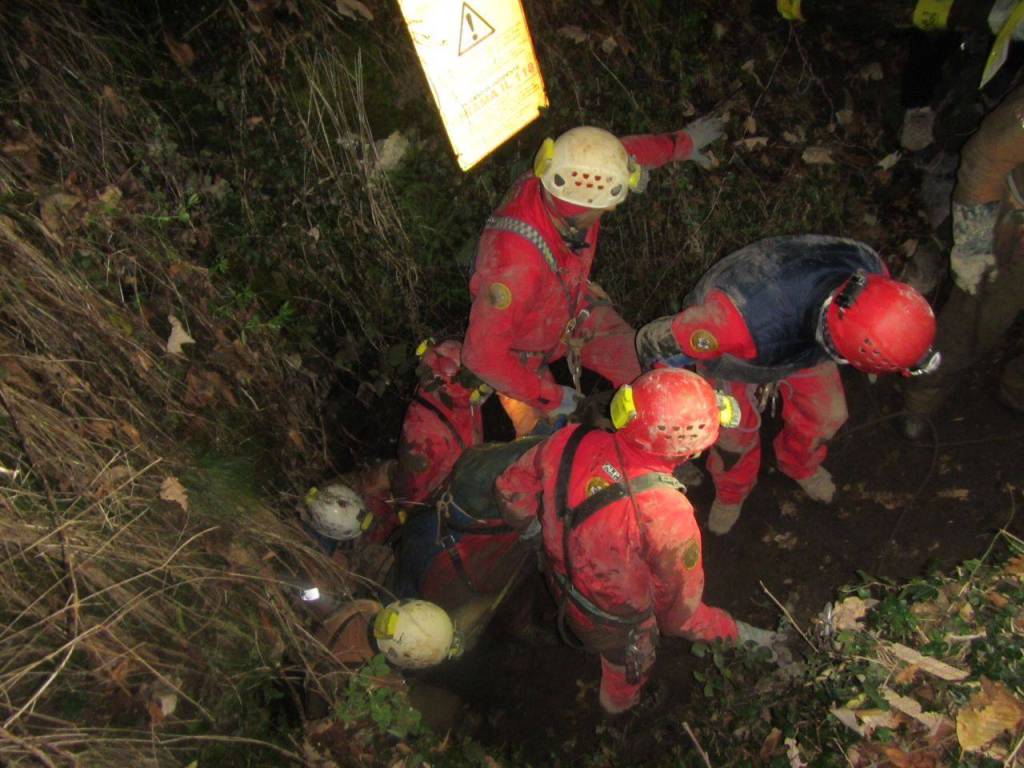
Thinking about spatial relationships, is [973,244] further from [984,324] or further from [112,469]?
[112,469]

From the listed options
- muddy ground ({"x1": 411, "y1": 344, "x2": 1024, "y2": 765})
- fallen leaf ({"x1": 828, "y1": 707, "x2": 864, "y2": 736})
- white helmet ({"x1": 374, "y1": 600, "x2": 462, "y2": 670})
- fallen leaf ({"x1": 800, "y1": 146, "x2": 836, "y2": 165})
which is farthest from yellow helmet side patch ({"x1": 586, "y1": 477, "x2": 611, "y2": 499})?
fallen leaf ({"x1": 800, "y1": 146, "x2": 836, "y2": 165})

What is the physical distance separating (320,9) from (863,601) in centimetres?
420

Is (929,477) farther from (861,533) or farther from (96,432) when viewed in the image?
(96,432)

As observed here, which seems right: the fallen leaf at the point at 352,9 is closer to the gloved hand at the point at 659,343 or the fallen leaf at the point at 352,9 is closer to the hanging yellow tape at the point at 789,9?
the gloved hand at the point at 659,343

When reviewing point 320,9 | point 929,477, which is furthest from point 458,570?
point 320,9

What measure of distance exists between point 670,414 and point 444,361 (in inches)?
78.4

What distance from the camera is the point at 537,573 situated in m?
4.95

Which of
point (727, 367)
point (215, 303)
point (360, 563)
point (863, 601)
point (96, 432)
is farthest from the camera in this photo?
point (360, 563)

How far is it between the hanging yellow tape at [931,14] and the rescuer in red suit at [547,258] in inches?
56.8

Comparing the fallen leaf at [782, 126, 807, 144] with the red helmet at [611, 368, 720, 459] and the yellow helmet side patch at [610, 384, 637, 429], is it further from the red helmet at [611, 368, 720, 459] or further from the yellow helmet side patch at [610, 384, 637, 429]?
the yellow helmet side patch at [610, 384, 637, 429]

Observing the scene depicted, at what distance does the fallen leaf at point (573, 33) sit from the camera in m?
4.54

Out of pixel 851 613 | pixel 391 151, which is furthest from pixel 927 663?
pixel 391 151

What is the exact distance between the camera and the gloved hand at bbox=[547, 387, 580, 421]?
4.35 meters

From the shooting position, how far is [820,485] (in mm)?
4402
